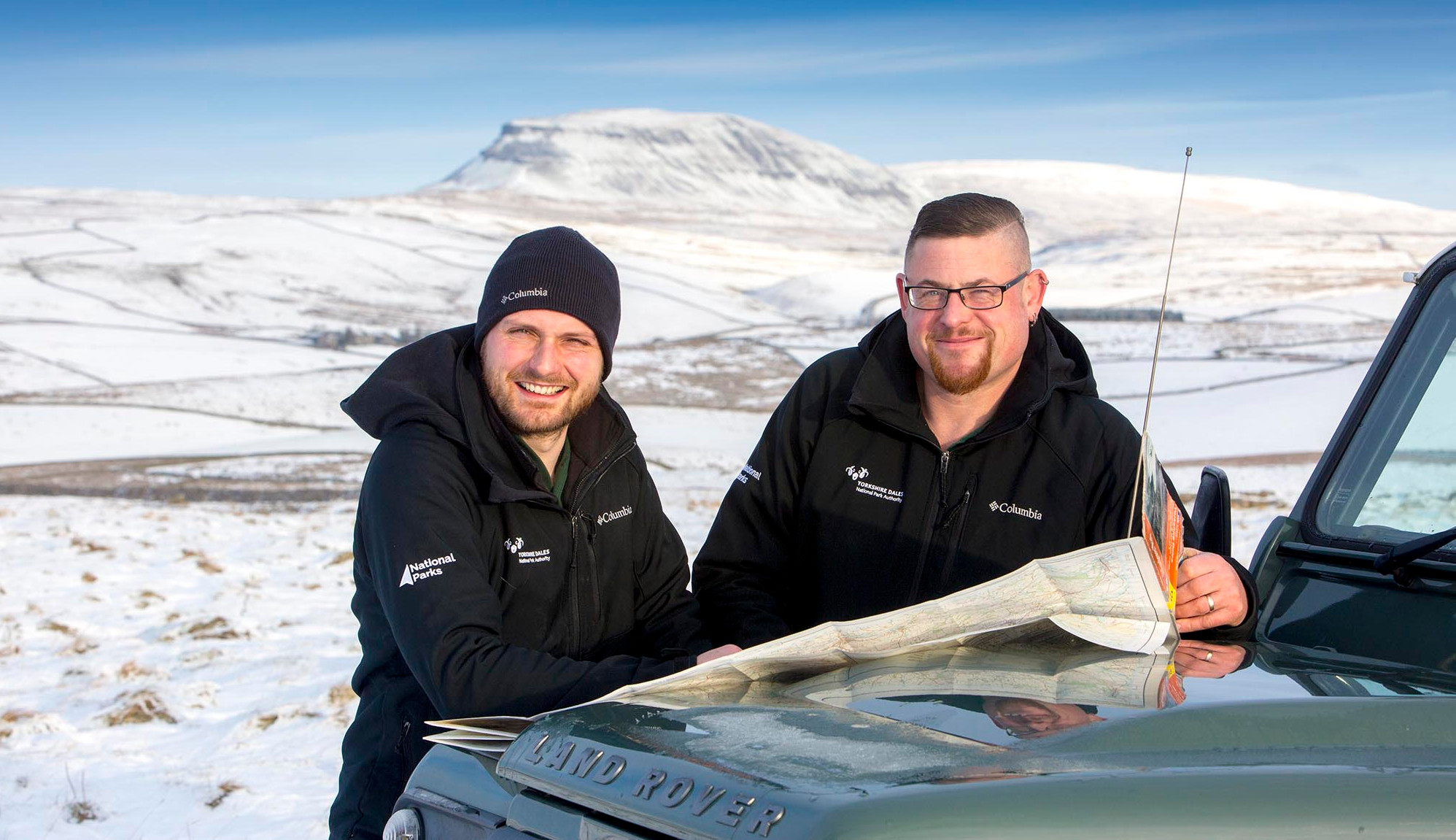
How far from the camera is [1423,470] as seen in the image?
2.88 metres

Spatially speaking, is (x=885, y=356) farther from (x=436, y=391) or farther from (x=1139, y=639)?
(x=1139, y=639)

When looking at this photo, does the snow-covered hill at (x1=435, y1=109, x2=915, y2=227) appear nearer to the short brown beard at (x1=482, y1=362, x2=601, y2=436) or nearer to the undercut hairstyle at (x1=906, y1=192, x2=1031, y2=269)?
the undercut hairstyle at (x1=906, y1=192, x2=1031, y2=269)

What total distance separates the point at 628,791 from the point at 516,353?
5.47 feet

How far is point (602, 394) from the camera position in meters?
3.44

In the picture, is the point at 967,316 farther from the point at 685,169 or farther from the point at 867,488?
the point at 685,169

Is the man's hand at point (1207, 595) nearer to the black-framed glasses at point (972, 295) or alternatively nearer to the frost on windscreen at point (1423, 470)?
the frost on windscreen at point (1423, 470)

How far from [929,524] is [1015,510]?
A: 22cm

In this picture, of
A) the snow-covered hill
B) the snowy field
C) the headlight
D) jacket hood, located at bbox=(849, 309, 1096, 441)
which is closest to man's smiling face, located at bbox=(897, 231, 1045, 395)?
jacket hood, located at bbox=(849, 309, 1096, 441)

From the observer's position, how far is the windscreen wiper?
250 centimetres

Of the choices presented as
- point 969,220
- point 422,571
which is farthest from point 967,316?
point 422,571

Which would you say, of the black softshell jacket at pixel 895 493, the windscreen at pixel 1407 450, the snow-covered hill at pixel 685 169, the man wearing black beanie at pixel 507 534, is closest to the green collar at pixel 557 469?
the man wearing black beanie at pixel 507 534

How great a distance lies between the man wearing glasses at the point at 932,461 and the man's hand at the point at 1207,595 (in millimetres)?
736

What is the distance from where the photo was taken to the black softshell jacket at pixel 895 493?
347 cm

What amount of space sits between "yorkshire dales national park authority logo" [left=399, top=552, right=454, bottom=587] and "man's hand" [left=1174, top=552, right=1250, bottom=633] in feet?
4.83
